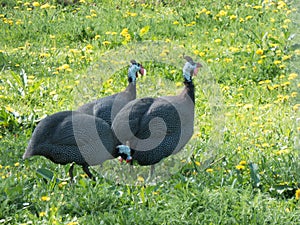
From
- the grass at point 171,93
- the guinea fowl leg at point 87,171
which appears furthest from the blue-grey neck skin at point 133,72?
A: the guinea fowl leg at point 87,171

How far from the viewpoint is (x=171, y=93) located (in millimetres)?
7215

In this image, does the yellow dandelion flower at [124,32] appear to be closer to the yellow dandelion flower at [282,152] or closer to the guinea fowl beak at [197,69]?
the guinea fowl beak at [197,69]

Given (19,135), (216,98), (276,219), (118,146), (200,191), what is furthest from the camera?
(216,98)

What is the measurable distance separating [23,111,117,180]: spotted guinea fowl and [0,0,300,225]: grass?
0.18 metres

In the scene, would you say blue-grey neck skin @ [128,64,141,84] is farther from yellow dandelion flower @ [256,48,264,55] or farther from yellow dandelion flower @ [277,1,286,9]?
yellow dandelion flower @ [277,1,286,9]

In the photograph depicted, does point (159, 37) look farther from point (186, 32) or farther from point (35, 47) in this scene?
point (35, 47)

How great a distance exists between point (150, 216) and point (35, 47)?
4381mm

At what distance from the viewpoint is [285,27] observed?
8406 mm

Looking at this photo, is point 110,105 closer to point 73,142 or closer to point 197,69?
point 73,142

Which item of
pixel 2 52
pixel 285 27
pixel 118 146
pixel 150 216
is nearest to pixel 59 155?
pixel 118 146

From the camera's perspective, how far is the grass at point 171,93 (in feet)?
16.4

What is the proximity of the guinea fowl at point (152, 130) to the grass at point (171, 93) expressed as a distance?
0.67 feet

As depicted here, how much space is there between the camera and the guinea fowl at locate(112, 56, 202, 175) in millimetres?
5637

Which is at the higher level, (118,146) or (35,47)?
(118,146)
